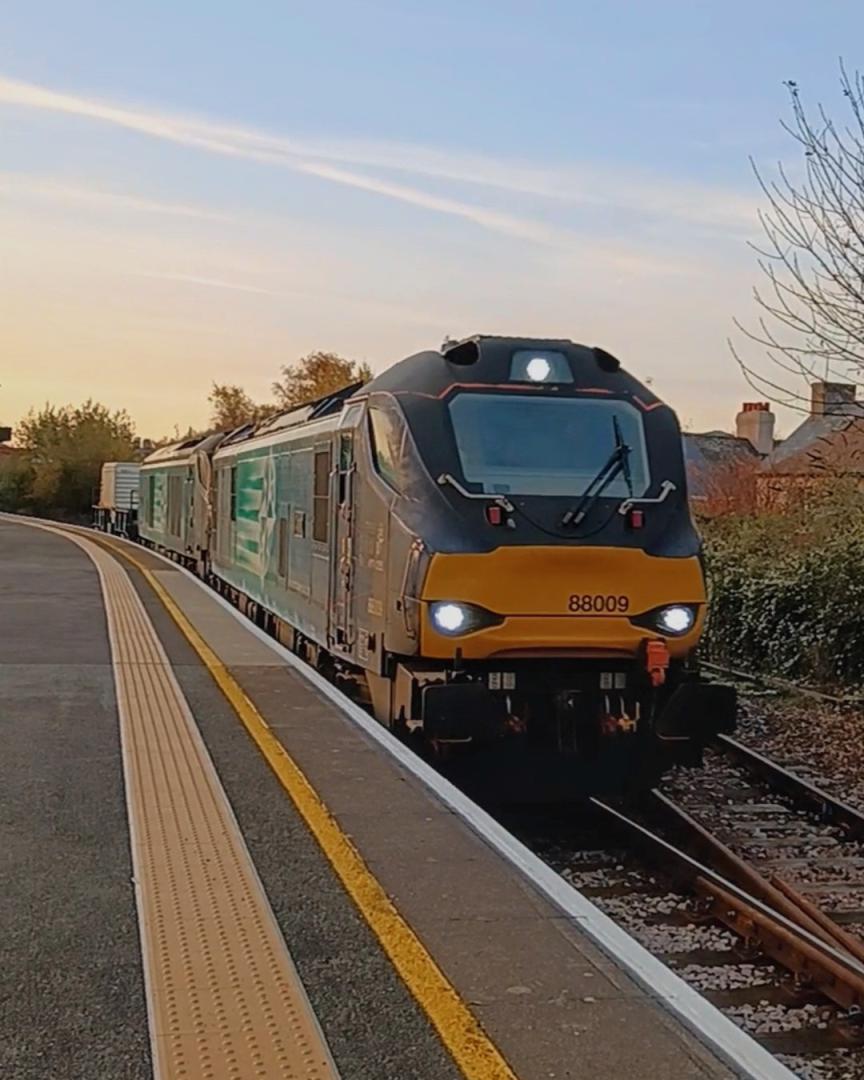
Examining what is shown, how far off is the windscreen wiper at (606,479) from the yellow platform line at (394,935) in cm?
243

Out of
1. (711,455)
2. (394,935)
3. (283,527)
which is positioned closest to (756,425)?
(711,455)

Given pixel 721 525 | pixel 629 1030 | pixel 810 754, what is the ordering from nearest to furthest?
pixel 629 1030 → pixel 810 754 → pixel 721 525

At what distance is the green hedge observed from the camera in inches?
594

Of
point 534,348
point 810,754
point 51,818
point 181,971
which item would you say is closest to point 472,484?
point 534,348

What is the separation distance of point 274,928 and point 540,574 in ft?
13.1

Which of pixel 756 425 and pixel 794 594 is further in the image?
pixel 756 425

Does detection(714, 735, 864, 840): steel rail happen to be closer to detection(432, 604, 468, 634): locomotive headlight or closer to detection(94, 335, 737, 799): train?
detection(94, 335, 737, 799): train

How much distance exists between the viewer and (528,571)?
8.02 metres

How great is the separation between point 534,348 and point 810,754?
5.56 metres

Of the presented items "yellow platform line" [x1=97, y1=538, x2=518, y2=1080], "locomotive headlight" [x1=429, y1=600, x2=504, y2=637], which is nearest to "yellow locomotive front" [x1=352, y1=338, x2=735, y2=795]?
"locomotive headlight" [x1=429, y1=600, x2=504, y2=637]

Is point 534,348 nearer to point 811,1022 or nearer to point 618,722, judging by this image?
point 618,722

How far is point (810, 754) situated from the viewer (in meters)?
12.1

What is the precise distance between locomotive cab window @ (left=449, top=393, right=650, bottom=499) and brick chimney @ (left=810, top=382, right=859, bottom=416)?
492 cm

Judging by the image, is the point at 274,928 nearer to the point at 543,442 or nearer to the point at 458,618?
the point at 458,618
